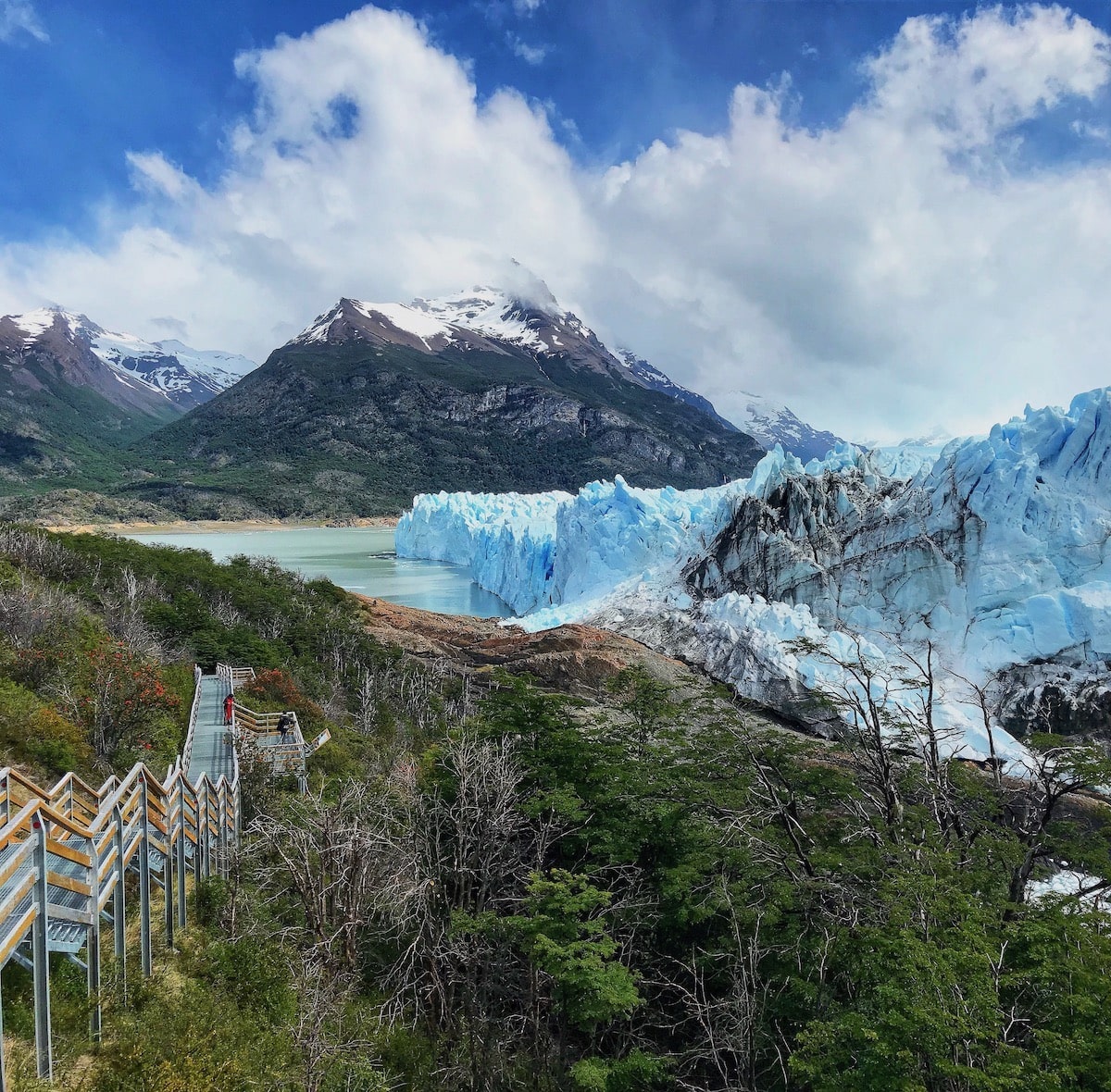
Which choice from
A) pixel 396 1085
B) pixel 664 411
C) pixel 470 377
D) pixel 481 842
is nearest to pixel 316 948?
pixel 396 1085

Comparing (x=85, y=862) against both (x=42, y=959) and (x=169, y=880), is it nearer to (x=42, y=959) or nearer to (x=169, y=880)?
(x=42, y=959)

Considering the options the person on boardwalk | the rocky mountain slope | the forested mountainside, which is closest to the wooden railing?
the forested mountainside

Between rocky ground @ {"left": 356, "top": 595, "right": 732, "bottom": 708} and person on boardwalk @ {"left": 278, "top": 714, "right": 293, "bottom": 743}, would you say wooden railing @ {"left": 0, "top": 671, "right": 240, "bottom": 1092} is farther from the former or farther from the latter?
rocky ground @ {"left": 356, "top": 595, "right": 732, "bottom": 708}

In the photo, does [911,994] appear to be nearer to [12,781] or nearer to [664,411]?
[12,781]

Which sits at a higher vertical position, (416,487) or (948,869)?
(416,487)

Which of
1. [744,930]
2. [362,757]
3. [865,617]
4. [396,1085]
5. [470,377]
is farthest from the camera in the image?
[470,377]
